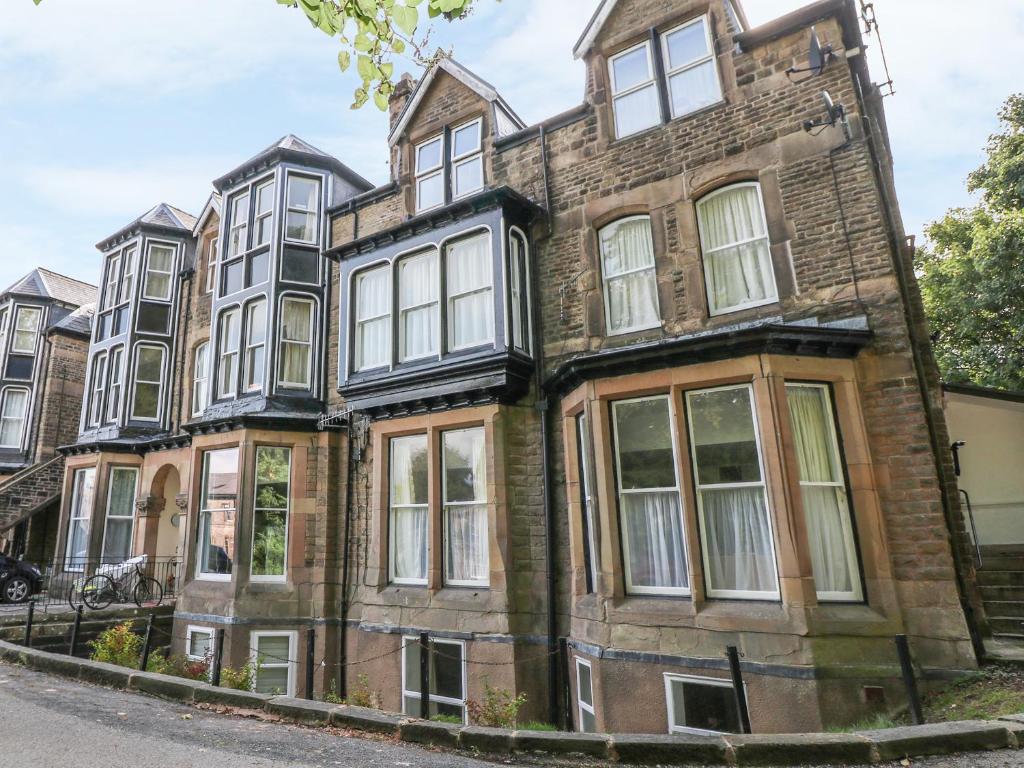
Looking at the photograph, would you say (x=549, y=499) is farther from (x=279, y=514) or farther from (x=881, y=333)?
(x=279, y=514)

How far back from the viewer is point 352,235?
47.6ft

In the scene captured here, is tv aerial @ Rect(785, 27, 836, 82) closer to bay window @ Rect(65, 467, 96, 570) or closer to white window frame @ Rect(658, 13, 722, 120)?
white window frame @ Rect(658, 13, 722, 120)

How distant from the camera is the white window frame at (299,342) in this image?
14.1m

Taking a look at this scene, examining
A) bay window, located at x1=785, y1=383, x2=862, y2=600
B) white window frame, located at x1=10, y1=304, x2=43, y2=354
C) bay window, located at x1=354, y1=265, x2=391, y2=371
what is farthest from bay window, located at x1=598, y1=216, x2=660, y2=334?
white window frame, located at x1=10, y1=304, x2=43, y2=354

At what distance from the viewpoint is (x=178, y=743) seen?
560 centimetres

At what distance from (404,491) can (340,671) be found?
12.6ft

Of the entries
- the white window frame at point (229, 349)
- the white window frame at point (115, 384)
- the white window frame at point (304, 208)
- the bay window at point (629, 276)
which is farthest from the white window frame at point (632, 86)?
the white window frame at point (115, 384)

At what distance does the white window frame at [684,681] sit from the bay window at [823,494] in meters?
1.63

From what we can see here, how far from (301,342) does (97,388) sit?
31.8 ft

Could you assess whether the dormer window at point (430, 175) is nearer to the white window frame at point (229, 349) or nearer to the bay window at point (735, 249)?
the white window frame at point (229, 349)

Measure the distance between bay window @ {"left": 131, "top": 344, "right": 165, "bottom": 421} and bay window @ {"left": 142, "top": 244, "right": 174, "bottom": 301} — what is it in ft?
5.80

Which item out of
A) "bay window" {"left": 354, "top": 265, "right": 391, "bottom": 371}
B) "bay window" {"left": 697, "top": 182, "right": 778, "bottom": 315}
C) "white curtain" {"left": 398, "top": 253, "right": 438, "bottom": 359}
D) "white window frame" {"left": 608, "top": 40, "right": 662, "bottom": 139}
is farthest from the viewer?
"bay window" {"left": 354, "top": 265, "right": 391, "bottom": 371}

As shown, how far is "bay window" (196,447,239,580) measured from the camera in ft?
43.7

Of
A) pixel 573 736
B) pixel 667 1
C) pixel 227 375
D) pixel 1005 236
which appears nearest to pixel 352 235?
pixel 227 375
